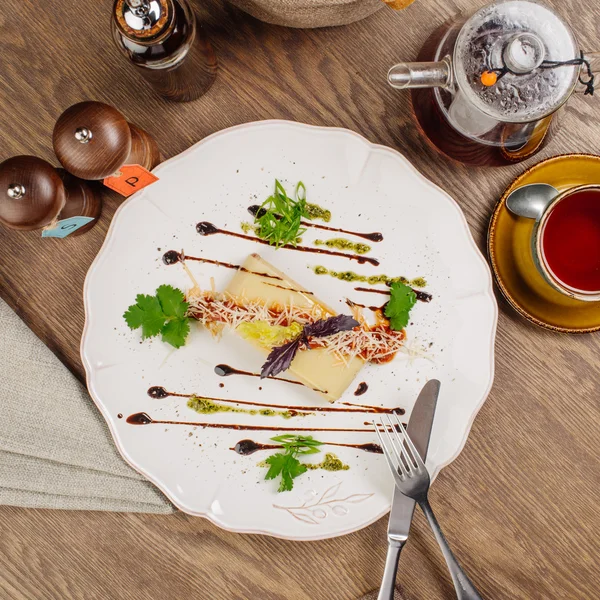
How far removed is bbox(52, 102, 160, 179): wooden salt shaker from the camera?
1.07 metres

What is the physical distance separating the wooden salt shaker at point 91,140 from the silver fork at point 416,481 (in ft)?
3.07

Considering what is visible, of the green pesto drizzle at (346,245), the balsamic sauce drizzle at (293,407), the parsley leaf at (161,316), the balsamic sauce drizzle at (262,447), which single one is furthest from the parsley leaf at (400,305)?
the parsley leaf at (161,316)

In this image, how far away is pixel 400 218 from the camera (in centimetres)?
142

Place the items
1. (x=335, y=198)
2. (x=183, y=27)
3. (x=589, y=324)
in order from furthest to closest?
(x=335, y=198)
(x=589, y=324)
(x=183, y=27)

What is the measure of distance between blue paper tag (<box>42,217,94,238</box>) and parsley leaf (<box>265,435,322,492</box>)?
773 millimetres

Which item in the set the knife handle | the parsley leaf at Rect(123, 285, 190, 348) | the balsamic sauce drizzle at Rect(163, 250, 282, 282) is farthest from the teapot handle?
the knife handle

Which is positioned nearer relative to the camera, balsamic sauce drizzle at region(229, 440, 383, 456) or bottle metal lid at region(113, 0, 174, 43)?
bottle metal lid at region(113, 0, 174, 43)

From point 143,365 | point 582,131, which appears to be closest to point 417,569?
point 143,365

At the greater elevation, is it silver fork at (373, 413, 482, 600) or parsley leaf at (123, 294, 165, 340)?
parsley leaf at (123, 294, 165, 340)

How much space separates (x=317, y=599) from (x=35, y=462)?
91cm

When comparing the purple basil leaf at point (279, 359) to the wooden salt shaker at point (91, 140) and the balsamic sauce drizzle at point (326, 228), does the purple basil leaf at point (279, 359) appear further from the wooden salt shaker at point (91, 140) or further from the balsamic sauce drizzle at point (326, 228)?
the wooden salt shaker at point (91, 140)

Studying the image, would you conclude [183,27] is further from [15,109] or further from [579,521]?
[579,521]

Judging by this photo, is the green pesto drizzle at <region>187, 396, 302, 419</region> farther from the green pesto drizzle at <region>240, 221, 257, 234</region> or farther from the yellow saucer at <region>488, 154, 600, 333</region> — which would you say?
the yellow saucer at <region>488, 154, 600, 333</region>

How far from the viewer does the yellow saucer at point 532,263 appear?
133 centimetres
